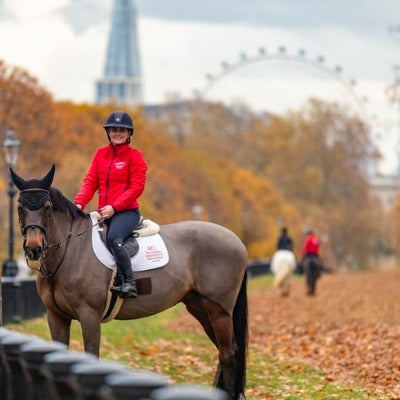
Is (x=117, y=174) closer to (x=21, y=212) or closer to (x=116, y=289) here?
(x=116, y=289)

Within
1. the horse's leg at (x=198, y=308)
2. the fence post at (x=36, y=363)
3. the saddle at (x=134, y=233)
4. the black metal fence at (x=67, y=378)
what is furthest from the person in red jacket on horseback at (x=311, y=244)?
the fence post at (x=36, y=363)

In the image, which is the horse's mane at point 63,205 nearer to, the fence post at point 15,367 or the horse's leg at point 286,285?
the fence post at point 15,367

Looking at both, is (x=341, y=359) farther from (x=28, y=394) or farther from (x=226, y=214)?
(x=226, y=214)

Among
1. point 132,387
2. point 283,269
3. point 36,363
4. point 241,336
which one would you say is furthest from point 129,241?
point 283,269

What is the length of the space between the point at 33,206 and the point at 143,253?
159 centimetres

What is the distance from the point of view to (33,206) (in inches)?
560

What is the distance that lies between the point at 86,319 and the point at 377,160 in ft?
458

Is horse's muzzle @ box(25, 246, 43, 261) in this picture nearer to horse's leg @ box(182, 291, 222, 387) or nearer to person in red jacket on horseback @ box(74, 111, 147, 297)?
person in red jacket on horseback @ box(74, 111, 147, 297)

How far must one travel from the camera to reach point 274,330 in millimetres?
32781

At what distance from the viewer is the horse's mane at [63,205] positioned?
48.3 feet

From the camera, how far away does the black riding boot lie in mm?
15016

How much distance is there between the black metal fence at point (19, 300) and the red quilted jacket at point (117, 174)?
557 inches

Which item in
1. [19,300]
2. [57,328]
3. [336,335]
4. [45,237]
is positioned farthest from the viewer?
[19,300]

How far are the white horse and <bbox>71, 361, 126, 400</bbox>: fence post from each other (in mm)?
44201
